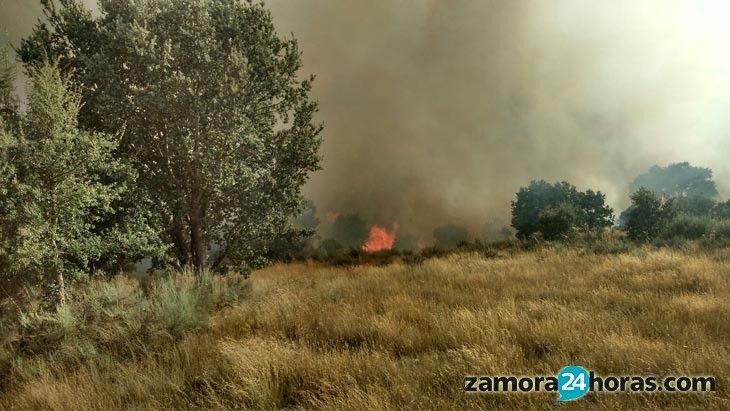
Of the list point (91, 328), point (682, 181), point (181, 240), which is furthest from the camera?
point (682, 181)

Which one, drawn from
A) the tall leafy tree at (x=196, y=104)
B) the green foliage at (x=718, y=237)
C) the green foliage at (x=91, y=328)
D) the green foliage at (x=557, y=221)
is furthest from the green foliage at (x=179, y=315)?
the green foliage at (x=557, y=221)

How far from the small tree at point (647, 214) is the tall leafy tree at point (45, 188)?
92.4ft

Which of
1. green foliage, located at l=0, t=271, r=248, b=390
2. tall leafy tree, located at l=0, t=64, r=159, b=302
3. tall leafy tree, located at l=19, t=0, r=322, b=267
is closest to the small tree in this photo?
tall leafy tree, located at l=19, t=0, r=322, b=267

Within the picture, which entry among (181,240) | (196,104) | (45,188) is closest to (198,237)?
(181,240)

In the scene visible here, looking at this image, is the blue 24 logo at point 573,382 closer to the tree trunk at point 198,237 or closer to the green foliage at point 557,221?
the tree trunk at point 198,237

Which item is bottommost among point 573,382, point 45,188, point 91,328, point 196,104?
point 573,382

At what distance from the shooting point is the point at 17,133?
8734 mm

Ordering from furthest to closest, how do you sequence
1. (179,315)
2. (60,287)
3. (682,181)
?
(682,181) → (60,287) → (179,315)

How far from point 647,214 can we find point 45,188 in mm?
30391

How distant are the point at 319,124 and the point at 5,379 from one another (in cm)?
1171

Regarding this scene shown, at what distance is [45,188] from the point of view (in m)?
8.77

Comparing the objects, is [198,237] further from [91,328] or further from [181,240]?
[91,328]

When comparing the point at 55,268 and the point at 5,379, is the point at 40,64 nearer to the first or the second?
the point at 55,268

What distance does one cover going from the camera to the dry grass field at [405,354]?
4520 millimetres
